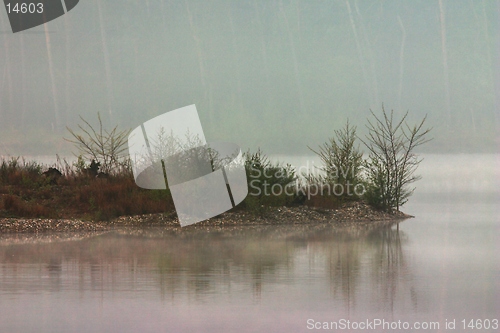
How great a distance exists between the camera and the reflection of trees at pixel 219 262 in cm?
807

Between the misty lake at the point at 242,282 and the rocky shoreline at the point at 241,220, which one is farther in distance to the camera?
the rocky shoreline at the point at 241,220

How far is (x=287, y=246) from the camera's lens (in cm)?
1233

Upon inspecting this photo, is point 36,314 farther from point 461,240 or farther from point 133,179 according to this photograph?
point 133,179

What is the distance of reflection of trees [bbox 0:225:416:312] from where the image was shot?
8.07 m

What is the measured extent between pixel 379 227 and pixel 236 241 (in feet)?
16.0

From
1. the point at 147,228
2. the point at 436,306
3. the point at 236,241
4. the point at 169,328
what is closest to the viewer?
the point at 169,328

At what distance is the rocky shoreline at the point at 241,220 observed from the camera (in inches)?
621

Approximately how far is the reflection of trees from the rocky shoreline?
5.62 feet

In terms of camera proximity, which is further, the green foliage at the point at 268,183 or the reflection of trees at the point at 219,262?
the green foliage at the point at 268,183

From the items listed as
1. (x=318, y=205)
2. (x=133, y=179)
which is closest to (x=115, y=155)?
(x=133, y=179)

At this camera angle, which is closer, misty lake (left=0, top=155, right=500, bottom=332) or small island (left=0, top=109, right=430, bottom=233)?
misty lake (left=0, top=155, right=500, bottom=332)

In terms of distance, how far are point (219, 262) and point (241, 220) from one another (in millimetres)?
7059

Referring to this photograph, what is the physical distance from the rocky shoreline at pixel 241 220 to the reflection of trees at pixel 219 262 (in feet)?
5.62

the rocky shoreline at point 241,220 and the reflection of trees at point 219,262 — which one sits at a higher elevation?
the rocky shoreline at point 241,220
